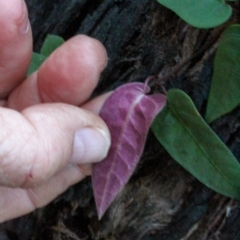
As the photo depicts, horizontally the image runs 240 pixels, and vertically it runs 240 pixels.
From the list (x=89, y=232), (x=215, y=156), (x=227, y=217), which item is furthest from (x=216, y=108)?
(x=89, y=232)

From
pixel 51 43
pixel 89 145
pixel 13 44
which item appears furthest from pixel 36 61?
pixel 89 145

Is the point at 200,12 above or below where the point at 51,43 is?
above

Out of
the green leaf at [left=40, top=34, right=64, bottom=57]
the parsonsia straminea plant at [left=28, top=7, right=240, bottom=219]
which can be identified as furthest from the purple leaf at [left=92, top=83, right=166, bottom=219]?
the green leaf at [left=40, top=34, right=64, bottom=57]

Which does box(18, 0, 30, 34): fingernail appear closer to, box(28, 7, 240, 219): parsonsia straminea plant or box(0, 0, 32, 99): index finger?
box(0, 0, 32, 99): index finger

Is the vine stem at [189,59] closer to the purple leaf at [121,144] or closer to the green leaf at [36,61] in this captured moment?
the purple leaf at [121,144]

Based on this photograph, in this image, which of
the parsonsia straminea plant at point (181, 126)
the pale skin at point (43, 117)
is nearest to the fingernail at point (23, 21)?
the pale skin at point (43, 117)

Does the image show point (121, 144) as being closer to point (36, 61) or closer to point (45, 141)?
point (45, 141)
